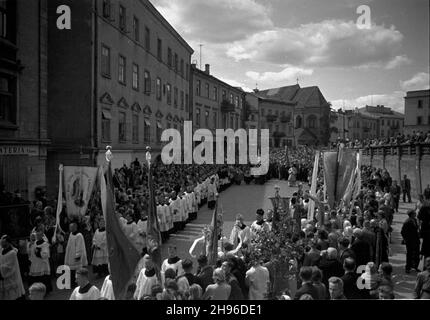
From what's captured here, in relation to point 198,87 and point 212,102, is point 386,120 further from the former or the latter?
point 198,87

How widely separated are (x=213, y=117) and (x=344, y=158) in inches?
1290

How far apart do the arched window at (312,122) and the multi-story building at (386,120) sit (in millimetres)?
9505

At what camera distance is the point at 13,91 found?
14766mm

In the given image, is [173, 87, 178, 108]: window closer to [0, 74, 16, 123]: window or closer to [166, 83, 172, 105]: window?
[166, 83, 172, 105]: window

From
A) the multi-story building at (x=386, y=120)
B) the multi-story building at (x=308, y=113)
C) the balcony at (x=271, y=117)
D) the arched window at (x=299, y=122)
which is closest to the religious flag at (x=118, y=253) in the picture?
the balcony at (x=271, y=117)

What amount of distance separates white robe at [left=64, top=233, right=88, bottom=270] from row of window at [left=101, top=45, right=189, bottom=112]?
12.6 meters

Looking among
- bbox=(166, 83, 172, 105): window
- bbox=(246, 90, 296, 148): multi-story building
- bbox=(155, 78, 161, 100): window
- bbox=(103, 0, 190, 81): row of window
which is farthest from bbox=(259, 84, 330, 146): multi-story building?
bbox=(155, 78, 161, 100): window

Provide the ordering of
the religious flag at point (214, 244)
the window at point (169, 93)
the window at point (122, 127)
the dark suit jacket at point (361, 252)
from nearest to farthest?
the religious flag at point (214, 244) < the dark suit jacket at point (361, 252) < the window at point (122, 127) < the window at point (169, 93)

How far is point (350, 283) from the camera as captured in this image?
6297mm

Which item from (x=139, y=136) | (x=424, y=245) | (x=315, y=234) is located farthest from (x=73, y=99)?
(x=424, y=245)

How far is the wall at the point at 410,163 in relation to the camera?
20.3 metres

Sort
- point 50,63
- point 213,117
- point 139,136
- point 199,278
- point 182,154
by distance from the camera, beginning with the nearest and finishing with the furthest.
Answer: point 199,278 < point 50,63 < point 139,136 < point 182,154 < point 213,117

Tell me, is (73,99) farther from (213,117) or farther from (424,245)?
(213,117)

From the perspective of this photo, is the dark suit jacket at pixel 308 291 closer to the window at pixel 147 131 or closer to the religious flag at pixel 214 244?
the religious flag at pixel 214 244
